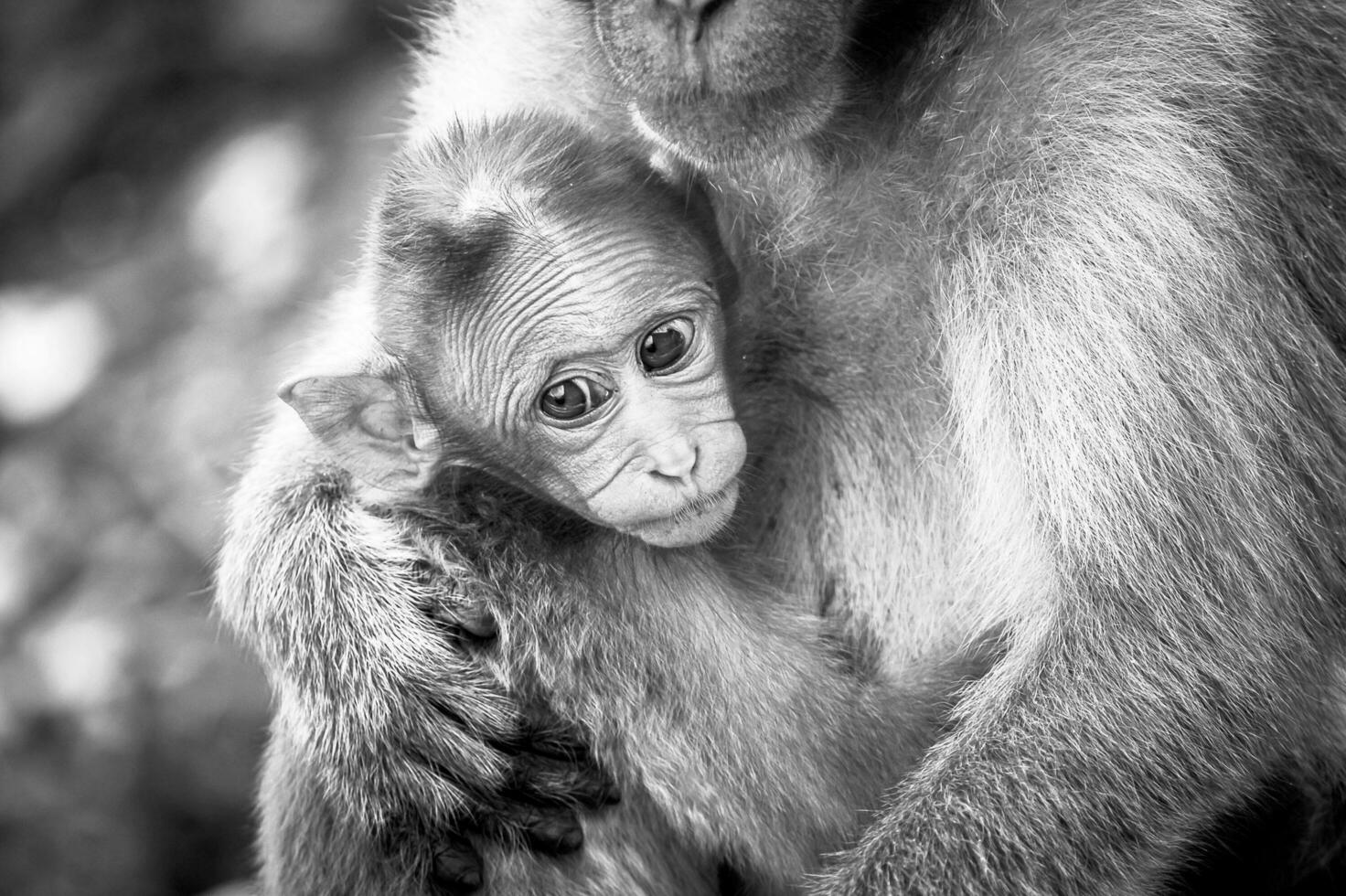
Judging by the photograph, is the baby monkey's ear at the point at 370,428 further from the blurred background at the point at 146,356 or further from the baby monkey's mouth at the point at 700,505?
the blurred background at the point at 146,356

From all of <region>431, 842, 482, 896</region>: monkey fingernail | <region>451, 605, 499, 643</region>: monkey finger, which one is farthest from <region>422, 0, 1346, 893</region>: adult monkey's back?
<region>451, 605, 499, 643</region>: monkey finger

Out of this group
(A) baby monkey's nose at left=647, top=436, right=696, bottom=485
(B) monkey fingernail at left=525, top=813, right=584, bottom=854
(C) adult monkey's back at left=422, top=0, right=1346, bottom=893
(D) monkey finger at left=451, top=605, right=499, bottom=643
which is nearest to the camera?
(C) adult monkey's back at left=422, top=0, right=1346, bottom=893

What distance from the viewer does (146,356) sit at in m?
7.75

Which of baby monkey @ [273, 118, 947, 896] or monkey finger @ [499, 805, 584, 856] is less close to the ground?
baby monkey @ [273, 118, 947, 896]

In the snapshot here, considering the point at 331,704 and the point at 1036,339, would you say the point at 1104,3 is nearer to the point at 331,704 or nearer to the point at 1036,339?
the point at 1036,339

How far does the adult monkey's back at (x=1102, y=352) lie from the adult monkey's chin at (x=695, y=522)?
538mm

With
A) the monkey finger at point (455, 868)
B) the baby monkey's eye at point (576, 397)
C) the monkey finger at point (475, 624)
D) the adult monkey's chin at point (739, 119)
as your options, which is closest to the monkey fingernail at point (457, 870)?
the monkey finger at point (455, 868)

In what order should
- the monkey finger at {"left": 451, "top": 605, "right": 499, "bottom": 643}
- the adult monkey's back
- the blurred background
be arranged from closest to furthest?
the adult monkey's back < the monkey finger at {"left": 451, "top": 605, "right": 499, "bottom": 643} < the blurred background

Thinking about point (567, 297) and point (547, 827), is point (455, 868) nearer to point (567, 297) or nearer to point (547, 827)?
point (547, 827)

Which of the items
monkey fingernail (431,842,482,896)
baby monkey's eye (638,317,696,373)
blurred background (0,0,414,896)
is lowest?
blurred background (0,0,414,896)

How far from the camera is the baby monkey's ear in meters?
3.57

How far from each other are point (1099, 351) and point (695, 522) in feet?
3.04

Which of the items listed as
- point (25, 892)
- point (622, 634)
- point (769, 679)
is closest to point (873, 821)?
point (769, 679)

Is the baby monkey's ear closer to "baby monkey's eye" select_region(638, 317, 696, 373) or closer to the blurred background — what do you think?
"baby monkey's eye" select_region(638, 317, 696, 373)
